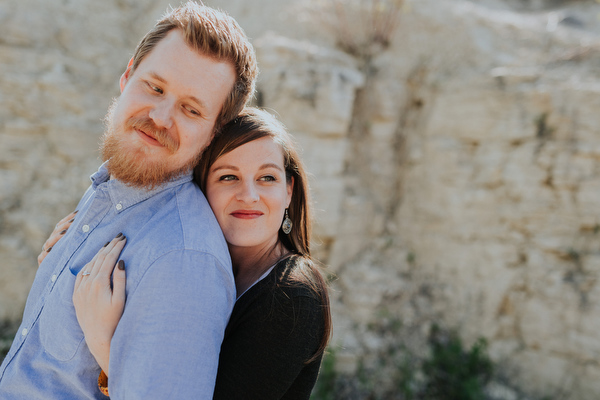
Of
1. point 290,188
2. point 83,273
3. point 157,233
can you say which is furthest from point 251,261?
point 83,273

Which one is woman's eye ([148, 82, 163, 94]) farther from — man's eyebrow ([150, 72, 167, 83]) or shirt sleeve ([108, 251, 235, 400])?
shirt sleeve ([108, 251, 235, 400])

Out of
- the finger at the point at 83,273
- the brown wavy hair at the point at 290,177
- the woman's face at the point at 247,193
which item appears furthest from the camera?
the woman's face at the point at 247,193

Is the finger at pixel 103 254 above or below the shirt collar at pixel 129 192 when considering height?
below

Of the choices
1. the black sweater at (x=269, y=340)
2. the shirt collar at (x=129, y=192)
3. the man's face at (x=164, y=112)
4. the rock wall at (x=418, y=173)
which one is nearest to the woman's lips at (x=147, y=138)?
the man's face at (x=164, y=112)

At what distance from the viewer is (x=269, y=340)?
5.12 ft

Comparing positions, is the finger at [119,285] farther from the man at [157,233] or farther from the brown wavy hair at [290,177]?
the brown wavy hair at [290,177]

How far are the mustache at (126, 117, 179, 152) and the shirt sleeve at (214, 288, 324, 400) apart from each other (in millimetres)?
771

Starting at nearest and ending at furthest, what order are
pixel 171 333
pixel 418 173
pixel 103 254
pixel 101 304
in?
pixel 171 333
pixel 101 304
pixel 103 254
pixel 418 173

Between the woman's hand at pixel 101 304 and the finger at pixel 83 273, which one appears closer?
the woman's hand at pixel 101 304

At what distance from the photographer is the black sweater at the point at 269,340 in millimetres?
1512

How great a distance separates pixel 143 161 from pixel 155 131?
142 mm

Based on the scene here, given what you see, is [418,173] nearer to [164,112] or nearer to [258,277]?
[258,277]

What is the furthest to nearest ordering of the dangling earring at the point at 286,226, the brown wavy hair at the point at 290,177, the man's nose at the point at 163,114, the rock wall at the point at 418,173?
the rock wall at the point at 418,173 → the dangling earring at the point at 286,226 → the brown wavy hair at the point at 290,177 → the man's nose at the point at 163,114

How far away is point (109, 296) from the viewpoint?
4.53 ft
